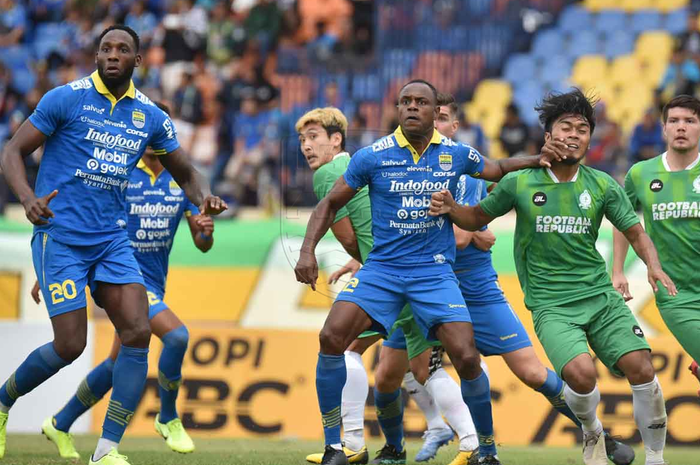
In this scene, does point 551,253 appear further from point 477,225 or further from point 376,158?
point 376,158

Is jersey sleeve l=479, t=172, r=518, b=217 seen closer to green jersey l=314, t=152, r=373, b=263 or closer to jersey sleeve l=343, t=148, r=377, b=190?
jersey sleeve l=343, t=148, r=377, b=190

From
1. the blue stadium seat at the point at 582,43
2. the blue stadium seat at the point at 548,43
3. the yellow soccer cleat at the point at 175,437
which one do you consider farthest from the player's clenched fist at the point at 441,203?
the blue stadium seat at the point at 582,43

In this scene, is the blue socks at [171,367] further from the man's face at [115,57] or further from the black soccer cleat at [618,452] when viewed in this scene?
the black soccer cleat at [618,452]

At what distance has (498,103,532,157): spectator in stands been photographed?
16375 millimetres

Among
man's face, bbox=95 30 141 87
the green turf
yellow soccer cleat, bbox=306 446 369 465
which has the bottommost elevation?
the green turf

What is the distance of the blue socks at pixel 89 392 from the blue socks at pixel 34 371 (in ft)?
2.86

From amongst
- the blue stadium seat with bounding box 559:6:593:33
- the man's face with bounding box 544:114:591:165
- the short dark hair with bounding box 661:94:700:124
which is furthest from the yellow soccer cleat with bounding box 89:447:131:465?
the blue stadium seat with bounding box 559:6:593:33

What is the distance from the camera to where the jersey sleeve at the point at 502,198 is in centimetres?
761

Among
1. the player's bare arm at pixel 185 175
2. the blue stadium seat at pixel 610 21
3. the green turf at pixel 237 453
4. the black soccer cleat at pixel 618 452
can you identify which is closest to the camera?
the player's bare arm at pixel 185 175

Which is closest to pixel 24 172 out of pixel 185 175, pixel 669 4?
pixel 185 175

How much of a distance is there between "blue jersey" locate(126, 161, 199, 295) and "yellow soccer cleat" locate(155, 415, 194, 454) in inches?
43.6

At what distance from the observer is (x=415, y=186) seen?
750 centimetres

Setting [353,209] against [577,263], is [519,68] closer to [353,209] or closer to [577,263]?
[353,209]

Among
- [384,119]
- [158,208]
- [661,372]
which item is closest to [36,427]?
[158,208]
